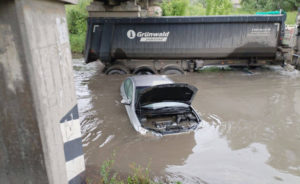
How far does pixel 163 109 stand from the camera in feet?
19.0

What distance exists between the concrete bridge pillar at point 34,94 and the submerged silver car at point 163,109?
3111mm

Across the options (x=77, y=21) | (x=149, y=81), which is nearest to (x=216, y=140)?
(x=149, y=81)

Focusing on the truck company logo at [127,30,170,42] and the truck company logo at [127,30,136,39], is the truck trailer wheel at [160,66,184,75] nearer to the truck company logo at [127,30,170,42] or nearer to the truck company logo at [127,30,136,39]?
the truck company logo at [127,30,170,42]

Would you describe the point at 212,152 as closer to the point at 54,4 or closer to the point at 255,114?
the point at 255,114

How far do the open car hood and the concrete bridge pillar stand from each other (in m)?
3.08

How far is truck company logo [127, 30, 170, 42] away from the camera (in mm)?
12133

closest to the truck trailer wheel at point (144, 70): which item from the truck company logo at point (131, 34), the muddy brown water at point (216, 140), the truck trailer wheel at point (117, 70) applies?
the truck trailer wheel at point (117, 70)

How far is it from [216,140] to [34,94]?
4.84 meters

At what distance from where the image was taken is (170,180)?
442 cm

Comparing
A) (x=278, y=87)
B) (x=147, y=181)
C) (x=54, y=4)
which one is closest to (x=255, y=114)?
(x=278, y=87)

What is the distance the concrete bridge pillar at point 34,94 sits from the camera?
5.87ft

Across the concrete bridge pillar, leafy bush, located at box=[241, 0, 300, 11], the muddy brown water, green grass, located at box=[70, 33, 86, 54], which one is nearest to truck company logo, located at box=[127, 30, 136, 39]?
the muddy brown water

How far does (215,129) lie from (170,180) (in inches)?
99.4

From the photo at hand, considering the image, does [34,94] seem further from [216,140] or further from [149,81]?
[216,140]
